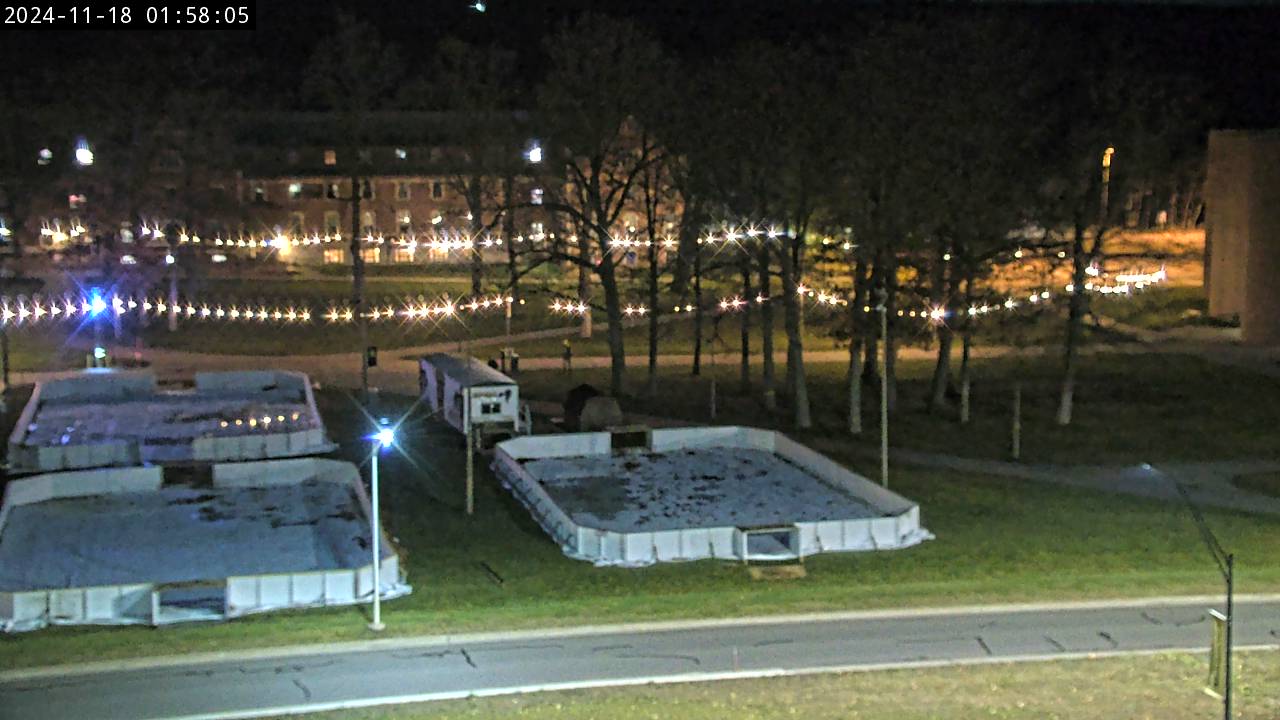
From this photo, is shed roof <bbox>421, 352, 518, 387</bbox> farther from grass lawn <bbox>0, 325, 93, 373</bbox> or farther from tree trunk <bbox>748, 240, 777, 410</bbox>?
grass lawn <bbox>0, 325, 93, 373</bbox>

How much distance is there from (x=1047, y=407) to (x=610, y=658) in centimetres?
2719

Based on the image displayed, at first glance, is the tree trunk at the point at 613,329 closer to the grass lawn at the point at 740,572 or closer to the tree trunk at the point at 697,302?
the tree trunk at the point at 697,302

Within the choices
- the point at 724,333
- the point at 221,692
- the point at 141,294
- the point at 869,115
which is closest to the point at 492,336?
the point at 724,333

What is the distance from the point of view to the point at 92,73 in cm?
6212

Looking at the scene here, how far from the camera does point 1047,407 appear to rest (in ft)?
151

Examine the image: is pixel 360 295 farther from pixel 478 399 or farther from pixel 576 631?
pixel 576 631

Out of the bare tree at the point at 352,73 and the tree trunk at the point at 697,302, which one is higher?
the bare tree at the point at 352,73

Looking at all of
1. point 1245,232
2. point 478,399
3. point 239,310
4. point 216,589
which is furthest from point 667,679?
point 1245,232

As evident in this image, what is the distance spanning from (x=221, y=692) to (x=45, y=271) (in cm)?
5944

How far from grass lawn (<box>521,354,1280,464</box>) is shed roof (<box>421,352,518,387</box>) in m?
3.99

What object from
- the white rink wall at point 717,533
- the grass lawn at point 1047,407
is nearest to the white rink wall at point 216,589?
the white rink wall at point 717,533

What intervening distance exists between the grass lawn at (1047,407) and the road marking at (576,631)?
13.3 meters

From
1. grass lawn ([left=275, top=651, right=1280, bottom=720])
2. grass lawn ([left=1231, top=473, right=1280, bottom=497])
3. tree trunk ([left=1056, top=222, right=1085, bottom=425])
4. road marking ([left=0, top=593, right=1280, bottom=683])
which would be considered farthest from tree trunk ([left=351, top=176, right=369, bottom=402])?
grass lawn ([left=275, top=651, right=1280, bottom=720])

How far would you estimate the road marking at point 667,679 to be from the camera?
19875mm
